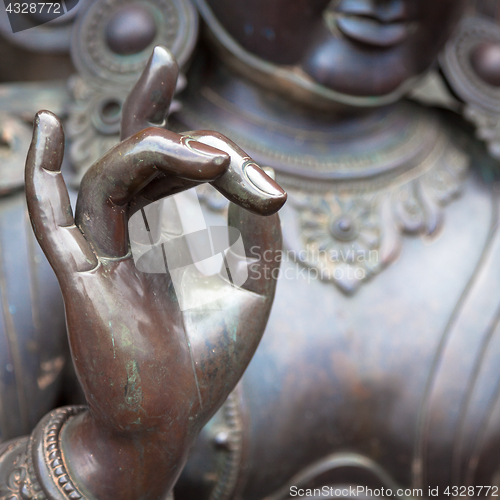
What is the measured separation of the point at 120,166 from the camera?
1.75 feet

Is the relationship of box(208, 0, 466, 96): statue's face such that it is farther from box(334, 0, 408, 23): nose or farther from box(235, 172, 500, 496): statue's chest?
box(235, 172, 500, 496): statue's chest

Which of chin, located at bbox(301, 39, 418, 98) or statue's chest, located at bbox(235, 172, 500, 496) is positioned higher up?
chin, located at bbox(301, 39, 418, 98)

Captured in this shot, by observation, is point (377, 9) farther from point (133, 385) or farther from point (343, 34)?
point (133, 385)

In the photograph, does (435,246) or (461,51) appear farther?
(461,51)

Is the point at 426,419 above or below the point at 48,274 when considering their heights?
below

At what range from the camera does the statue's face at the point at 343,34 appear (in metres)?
0.93

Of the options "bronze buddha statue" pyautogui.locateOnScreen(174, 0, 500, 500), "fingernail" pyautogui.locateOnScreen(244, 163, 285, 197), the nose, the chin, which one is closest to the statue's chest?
"bronze buddha statue" pyautogui.locateOnScreen(174, 0, 500, 500)

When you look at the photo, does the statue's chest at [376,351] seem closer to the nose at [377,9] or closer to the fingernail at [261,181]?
the nose at [377,9]

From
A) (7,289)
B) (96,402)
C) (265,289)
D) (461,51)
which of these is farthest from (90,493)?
(461,51)

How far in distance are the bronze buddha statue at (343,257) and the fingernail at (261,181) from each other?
1.53ft

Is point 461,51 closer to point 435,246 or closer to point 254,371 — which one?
point 435,246

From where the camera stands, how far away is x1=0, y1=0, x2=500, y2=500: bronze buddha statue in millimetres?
933

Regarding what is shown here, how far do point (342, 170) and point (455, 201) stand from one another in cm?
21

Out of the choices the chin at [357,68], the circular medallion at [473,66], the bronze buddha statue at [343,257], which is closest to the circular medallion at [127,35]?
the bronze buddha statue at [343,257]
